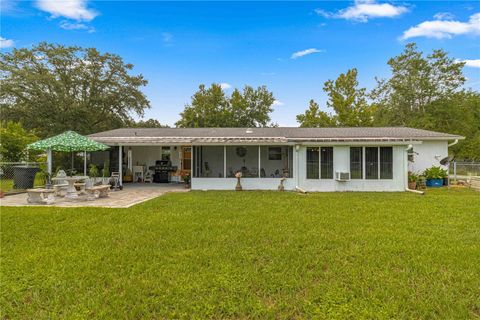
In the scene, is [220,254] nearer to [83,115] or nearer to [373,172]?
[373,172]

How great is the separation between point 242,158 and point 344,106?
20593 mm

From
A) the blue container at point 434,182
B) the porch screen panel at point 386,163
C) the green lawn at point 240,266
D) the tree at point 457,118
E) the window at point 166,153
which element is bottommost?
the green lawn at point 240,266

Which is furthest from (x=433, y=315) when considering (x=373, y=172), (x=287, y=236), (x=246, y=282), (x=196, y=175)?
(x=196, y=175)

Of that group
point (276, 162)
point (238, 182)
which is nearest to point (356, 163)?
point (276, 162)

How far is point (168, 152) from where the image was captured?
1608 cm

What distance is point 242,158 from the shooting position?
1410 centimetres

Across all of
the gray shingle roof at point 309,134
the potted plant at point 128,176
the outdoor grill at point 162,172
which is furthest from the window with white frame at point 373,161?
the potted plant at point 128,176

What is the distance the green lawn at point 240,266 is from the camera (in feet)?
9.76

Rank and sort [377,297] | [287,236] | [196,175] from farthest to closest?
[196,175] < [287,236] < [377,297]

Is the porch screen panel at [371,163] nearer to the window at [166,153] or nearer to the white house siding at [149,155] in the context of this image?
the white house siding at [149,155]

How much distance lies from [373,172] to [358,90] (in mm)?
21787

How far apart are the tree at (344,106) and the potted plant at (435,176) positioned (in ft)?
53.5

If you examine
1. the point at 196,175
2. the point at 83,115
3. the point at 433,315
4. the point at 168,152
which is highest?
the point at 83,115

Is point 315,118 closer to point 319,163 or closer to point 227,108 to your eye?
point 227,108
